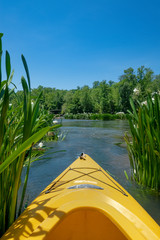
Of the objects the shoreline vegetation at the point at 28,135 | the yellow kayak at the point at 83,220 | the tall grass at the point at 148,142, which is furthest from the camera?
the tall grass at the point at 148,142

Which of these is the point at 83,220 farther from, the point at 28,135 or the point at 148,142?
the point at 148,142

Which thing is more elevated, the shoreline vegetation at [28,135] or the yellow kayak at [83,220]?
the shoreline vegetation at [28,135]

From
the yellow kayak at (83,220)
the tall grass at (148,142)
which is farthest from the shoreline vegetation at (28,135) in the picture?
the yellow kayak at (83,220)

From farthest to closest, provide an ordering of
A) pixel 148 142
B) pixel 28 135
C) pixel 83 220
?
1. pixel 148 142
2. pixel 83 220
3. pixel 28 135

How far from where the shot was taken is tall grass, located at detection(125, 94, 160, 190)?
190 cm

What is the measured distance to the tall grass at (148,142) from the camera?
1.90 meters

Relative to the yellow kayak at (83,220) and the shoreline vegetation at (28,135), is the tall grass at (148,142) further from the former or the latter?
the yellow kayak at (83,220)

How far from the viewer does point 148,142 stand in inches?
80.4

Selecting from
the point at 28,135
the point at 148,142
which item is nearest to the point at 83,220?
the point at 28,135

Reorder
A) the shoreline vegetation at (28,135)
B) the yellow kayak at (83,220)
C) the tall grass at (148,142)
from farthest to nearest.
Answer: the tall grass at (148,142) → the yellow kayak at (83,220) → the shoreline vegetation at (28,135)

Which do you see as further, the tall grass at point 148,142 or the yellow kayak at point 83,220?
the tall grass at point 148,142

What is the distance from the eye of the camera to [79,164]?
2.14 metres

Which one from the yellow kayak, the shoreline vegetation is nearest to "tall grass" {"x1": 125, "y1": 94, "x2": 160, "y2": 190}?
the shoreline vegetation

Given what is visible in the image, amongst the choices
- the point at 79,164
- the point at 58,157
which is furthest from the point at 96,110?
the point at 79,164
